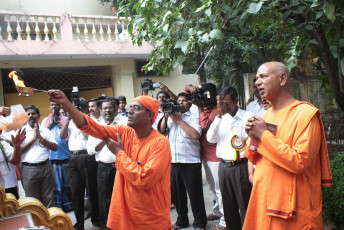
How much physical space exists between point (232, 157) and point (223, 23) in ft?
5.11

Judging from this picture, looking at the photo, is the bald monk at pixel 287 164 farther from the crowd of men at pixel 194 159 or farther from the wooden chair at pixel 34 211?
the wooden chair at pixel 34 211

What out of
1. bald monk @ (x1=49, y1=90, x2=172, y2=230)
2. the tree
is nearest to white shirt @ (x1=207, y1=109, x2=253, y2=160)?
the tree

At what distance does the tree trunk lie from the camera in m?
3.87

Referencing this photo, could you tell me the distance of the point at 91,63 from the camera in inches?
433

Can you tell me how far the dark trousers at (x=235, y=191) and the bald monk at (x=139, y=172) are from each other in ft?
3.75

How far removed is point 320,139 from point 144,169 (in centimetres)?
139

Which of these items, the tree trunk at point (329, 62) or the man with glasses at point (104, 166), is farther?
the man with glasses at point (104, 166)

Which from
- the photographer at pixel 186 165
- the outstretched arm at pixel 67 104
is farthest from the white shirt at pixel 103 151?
the outstretched arm at pixel 67 104

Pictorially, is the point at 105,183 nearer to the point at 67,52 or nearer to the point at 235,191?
the point at 235,191

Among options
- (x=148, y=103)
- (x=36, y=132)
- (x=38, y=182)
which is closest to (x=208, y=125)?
(x=148, y=103)

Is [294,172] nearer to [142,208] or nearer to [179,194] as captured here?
[142,208]

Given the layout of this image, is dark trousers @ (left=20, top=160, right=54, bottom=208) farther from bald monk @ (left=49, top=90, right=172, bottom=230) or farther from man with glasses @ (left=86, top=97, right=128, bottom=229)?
bald monk @ (left=49, top=90, right=172, bottom=230)

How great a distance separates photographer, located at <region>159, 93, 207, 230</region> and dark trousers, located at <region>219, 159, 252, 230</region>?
2.38 ft

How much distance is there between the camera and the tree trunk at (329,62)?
12.7ft
